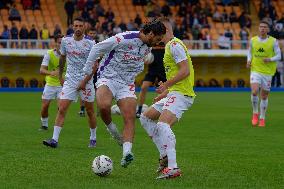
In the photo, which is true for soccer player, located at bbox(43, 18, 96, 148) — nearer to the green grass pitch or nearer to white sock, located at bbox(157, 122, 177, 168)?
the green grass pitch

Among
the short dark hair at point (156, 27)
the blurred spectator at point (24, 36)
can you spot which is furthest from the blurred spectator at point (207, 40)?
the short dark hair at point (156, 27)

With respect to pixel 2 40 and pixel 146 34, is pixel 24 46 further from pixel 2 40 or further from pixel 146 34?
pixel 146 34

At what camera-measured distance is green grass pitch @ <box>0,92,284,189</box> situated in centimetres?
1017

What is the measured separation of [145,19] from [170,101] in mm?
29810

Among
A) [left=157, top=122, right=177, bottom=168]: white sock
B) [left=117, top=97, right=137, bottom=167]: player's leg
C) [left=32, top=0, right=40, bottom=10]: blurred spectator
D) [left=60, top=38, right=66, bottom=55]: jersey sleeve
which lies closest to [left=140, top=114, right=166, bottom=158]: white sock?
[left=117, top=97, right=137, bottom=167]: player's leg

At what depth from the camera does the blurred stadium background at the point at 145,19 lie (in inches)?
1620

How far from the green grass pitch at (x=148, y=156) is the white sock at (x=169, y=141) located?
26 centimetres

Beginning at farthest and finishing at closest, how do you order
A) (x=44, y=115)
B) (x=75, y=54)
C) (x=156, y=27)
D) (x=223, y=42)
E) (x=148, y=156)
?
(x=223, y=42) → (x=44, y=115) → (x=75, y=54) → (x=148, y=156) → (x=156, y=27)

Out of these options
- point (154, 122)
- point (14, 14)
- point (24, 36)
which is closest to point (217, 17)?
point (14, 14)

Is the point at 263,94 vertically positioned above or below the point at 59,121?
below

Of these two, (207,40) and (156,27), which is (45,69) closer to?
(156,27)

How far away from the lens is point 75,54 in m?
14.6

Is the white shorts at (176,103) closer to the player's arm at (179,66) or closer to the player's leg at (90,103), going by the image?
the player's arm at (179,66)

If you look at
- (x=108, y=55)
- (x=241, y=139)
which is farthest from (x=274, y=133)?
(x=108, y=55)
